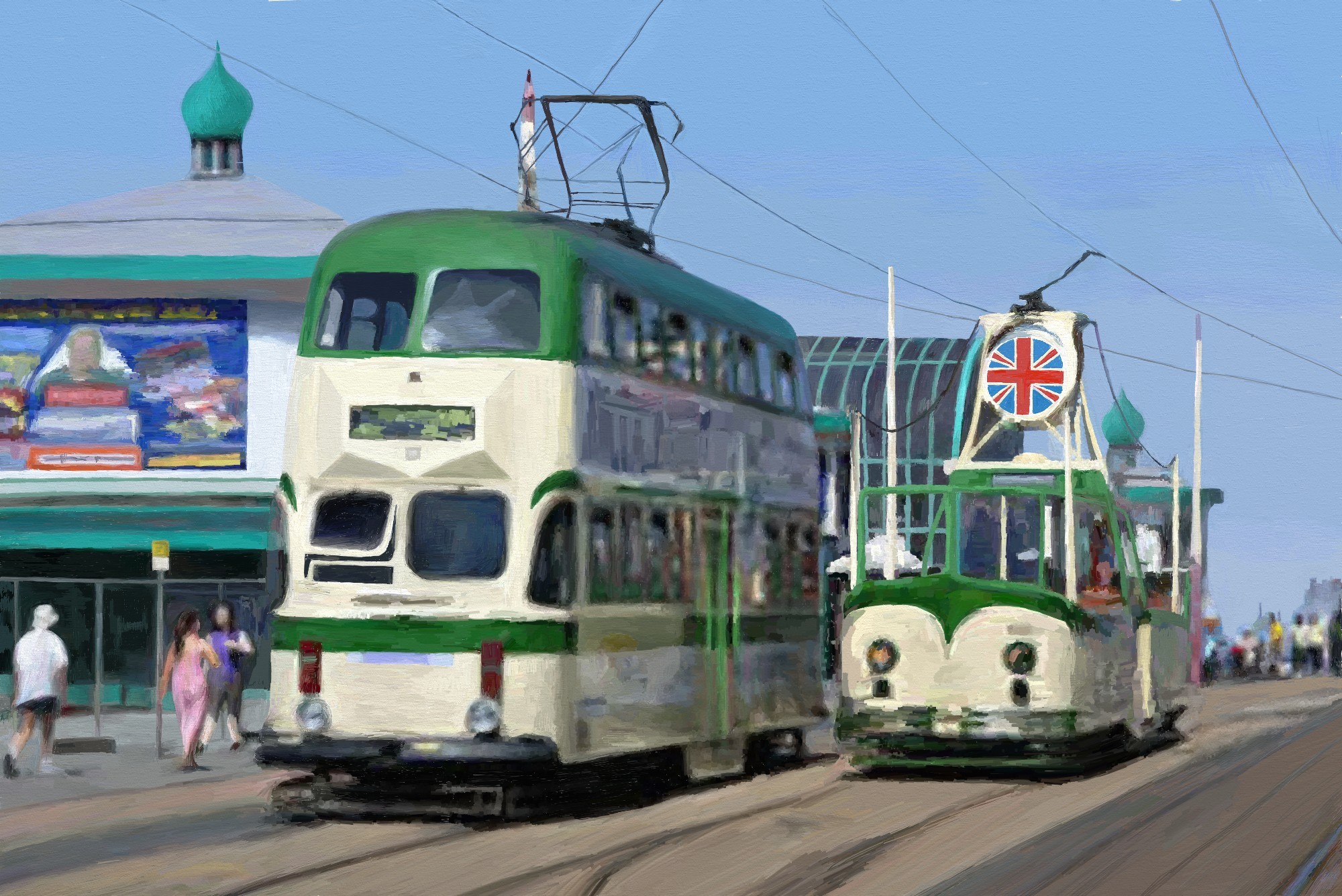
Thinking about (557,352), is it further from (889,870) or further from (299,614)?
(889,870)

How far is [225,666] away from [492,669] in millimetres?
9188

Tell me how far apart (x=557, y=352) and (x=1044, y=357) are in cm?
915

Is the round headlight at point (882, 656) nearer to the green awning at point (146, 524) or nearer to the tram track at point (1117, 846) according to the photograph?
the tram track at point (1117, 846)

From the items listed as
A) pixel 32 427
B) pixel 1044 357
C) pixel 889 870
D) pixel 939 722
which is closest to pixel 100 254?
pixel 32 427

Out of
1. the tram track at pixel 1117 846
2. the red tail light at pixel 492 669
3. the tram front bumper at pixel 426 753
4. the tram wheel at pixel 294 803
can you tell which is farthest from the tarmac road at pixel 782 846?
the red tail light at pixel 492 669

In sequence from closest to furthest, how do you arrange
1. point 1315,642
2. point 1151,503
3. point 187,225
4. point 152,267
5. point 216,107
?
point 152,267 < point 187,225 < point 216,107 < point 1151,503 < point 1315,642

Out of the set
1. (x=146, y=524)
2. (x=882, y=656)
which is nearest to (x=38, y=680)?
(x=882, y=656)

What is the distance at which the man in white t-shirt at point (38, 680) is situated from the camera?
843 inches

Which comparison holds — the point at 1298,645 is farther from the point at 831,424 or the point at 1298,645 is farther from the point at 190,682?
the point at 190,682

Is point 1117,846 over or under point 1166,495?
under

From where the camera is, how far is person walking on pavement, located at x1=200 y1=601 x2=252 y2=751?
2520 cm

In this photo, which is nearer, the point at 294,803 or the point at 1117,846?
the point at 1117,846

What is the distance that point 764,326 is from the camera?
22562 mm

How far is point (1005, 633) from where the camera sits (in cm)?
2033
